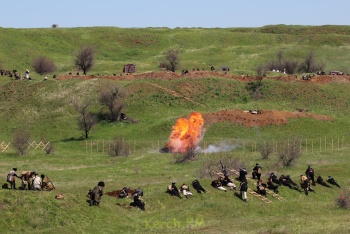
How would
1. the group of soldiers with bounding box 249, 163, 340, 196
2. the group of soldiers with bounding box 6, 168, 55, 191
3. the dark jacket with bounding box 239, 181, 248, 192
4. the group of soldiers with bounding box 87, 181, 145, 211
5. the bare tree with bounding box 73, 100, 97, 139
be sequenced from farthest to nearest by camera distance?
the bare tree with bounding box 73, 100, 97, 139, the group of soldiers with bounding box 249, 163, 340, 196, the dark jacket with bounding box 239, 181, 248, 192, the group of soldiers with bounding box 6, 168, 55, 191, the group of soldiers with bounding box 87, 181, 145, 211

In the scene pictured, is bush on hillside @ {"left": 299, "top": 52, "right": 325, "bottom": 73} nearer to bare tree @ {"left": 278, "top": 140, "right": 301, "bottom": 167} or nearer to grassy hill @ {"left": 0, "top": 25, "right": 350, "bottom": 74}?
grassy hill @ {"left": 0, "top": 25, "right": 350, "bottom": 74}

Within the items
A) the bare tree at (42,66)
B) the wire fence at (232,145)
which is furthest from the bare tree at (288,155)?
the bare tree at (42,66)

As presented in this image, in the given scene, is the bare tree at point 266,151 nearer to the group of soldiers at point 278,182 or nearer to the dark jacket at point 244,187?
the group of soldiers at point 278,182

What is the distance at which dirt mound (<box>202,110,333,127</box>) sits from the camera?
79.9 m

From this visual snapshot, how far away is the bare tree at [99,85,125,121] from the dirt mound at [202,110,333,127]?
36.2 ft

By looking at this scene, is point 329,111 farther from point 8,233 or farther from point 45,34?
point 45,34

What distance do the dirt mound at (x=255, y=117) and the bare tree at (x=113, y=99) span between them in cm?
1103

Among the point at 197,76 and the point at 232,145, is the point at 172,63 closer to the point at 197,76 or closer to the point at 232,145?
the point at 197,76

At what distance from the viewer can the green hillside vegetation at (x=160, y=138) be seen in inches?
1410

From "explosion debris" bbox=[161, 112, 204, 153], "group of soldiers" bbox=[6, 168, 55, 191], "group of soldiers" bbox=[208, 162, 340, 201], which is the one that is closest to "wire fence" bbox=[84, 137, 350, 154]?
"explosion debris" bbox=[161, 112, 204, 153]

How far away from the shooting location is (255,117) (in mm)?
81125

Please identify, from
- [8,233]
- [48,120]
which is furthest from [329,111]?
[8,233]

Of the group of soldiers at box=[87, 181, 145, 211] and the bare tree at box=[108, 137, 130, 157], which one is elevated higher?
the group of soldiers at box=[87, 181, 145, 211]

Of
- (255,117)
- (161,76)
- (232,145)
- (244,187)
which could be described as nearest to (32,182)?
(244,187)
